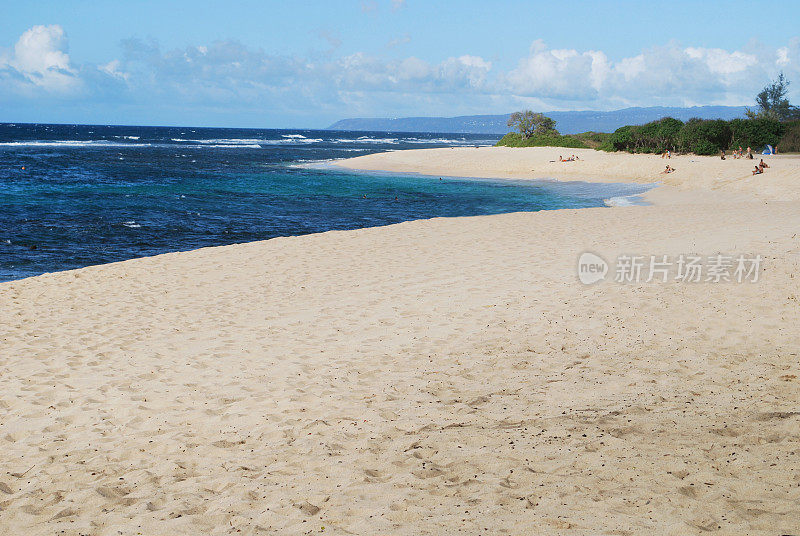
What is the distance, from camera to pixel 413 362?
8016mm

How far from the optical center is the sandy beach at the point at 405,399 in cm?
446

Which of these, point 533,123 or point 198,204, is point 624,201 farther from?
point 533,123

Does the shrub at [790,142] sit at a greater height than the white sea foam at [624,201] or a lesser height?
greater

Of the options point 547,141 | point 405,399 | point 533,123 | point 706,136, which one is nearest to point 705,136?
point 706,136

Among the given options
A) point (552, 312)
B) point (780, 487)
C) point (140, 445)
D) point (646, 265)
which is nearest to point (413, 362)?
point (552, 312)

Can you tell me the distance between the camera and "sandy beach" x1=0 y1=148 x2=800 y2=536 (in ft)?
14.6

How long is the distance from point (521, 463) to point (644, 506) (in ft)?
3.53

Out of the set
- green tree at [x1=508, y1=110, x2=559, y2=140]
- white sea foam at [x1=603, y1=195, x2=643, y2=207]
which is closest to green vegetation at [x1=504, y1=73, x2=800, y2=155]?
green tree at [x1=508, y1=110, x2=559, y2=140]

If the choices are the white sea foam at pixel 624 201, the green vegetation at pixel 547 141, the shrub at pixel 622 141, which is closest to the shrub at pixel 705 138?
the shrub at pixel 622 141

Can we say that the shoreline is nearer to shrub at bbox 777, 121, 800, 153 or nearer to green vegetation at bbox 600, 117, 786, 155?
green vegetation at bbox 600, 117, 786, 155

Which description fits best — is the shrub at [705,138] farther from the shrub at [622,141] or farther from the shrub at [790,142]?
the shrub at [622,141]

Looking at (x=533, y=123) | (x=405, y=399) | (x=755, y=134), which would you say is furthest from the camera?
(x=533, y=123)

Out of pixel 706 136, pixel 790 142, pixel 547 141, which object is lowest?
pixel 790 142

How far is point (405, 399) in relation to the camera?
6.86m
